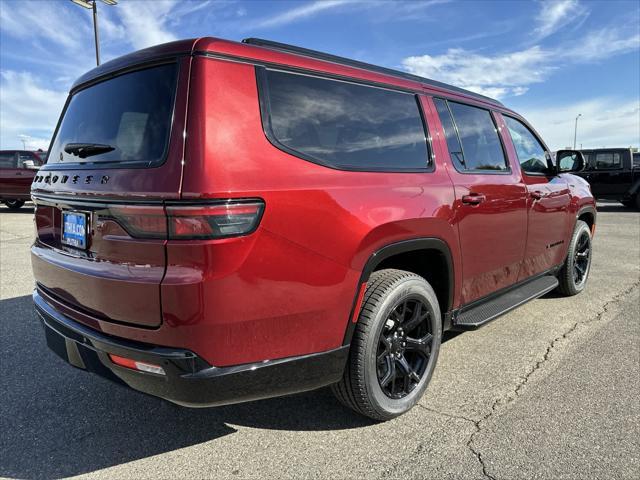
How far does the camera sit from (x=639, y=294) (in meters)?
5.05

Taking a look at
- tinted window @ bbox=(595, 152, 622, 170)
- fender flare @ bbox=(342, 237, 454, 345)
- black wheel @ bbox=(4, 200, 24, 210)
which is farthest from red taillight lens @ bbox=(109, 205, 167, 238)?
black wheel @ bbox=(4, 200, 24, 210)

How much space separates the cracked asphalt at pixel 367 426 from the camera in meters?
2.21

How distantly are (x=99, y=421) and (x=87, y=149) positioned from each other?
1.52 m

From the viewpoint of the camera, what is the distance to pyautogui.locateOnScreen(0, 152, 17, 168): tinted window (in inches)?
574

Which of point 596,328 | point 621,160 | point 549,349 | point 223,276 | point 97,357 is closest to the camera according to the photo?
point 223,276

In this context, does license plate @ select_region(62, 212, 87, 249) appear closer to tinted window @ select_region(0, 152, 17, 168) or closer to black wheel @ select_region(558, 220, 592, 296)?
black wheel @ select_region(558, 220, 592, 296)

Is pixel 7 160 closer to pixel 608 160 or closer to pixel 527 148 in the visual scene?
pixel 527 148

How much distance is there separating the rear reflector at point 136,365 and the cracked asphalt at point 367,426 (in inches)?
17.8

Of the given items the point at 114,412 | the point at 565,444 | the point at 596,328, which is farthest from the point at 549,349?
the point at 114,412

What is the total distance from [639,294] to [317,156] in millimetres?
4644

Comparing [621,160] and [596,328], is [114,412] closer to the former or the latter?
[596,328]

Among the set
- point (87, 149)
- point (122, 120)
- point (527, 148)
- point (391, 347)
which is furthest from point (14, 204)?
point (391, 347)

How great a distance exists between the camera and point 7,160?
14.6 m

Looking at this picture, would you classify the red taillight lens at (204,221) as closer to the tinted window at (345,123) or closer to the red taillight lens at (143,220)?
the red taillight lens at (143,220)
